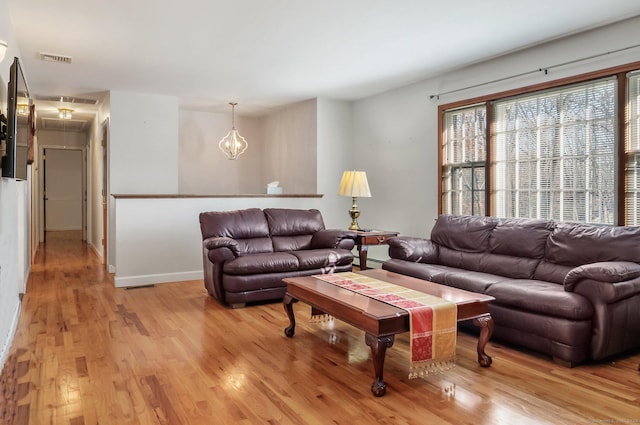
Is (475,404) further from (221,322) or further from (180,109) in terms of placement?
(180,109)

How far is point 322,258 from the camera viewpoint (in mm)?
4699

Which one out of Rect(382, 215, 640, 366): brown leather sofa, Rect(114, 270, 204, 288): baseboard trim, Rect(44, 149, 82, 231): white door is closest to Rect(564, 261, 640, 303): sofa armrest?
Rect(382, 215, 640, 366): brown leather sofa

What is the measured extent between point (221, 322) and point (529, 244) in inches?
105

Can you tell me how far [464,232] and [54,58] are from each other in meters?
4.41

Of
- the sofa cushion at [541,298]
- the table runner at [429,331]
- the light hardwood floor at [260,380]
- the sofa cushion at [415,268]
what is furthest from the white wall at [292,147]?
the table runner at [429,331]

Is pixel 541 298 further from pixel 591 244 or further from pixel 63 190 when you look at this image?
pixel 63 190

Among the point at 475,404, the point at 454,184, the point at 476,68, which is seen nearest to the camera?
the point at 475,404

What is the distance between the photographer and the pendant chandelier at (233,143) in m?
7.52

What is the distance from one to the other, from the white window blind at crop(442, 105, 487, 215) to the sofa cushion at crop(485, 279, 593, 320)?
5.51 ft

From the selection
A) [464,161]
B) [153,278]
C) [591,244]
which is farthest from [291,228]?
[591,244]

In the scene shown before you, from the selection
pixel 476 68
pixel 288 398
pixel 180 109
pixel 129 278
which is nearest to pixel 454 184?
pixel 476 68

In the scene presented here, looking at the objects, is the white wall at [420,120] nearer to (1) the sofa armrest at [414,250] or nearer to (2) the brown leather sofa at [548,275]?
(1) the sofa armrest at [414,250]

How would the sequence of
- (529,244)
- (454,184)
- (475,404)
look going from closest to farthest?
1. (475,404)
2. (529,244)
3. (454,184)

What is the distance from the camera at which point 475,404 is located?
2.31 metres
